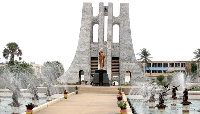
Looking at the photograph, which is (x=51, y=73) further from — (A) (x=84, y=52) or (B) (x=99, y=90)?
(B) (x=99, y=90)

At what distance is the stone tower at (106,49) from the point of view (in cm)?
5566

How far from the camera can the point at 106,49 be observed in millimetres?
56031

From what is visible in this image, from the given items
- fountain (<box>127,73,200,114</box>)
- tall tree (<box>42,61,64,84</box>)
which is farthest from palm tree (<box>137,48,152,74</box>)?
fountain (<box>127,73,200,114</box>)

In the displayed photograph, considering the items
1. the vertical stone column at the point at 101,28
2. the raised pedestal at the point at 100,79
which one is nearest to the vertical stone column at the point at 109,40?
the vertical stone column at the point at 101,28

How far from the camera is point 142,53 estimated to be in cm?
9569

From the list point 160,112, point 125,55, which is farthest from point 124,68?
point 160,112

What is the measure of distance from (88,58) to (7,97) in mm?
20555

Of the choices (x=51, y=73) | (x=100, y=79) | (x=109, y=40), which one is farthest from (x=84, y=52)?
(x=100, y=79)

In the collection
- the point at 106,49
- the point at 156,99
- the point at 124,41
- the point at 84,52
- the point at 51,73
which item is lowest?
the point at 156,99

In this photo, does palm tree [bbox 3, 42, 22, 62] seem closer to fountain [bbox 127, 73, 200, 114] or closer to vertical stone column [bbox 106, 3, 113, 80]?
vertical stone column [bbox 106, 3, 113, 80]

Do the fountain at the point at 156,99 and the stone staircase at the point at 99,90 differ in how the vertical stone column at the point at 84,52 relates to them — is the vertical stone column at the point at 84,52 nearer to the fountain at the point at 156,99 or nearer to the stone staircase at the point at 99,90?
the fountain at the point at 156,99

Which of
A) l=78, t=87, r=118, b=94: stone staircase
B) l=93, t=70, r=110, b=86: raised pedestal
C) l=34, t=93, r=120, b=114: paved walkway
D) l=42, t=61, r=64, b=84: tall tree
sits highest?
l=42, t=61, r=64, b=84: tall tree

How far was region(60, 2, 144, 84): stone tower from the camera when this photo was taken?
55.7m

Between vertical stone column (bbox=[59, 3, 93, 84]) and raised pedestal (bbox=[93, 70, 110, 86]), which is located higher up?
vertical stone column (bbox=[59, 3, 93, 84])
